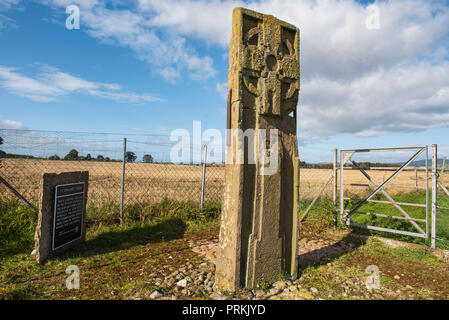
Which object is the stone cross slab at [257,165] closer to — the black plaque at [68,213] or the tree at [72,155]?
the black plaque at [68,213]

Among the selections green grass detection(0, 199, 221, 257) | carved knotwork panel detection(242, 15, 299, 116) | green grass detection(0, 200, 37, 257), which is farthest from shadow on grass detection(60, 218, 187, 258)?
carved knotwork panel detection(242, 15, 299, 116)

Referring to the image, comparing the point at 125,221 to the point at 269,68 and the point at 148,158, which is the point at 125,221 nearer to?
the point at 148,158

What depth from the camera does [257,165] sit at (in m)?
3.84

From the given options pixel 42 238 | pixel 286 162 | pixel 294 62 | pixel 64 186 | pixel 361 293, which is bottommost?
pixel 361 293

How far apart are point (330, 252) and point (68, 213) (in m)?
5.32

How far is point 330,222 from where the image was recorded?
720 cm

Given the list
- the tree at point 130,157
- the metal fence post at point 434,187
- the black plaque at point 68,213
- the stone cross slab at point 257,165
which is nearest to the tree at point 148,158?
the tree at point 130,157

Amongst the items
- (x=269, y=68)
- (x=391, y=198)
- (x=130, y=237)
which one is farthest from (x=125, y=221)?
(x=391, y=198)

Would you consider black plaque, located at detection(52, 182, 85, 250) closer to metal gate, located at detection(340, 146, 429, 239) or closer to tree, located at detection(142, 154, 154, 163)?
tree, located at detection(142, 154, 154, 163)

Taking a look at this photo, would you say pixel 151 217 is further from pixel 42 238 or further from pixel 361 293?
pixel 361 293

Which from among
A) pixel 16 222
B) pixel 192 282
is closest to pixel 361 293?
pixel 192 282

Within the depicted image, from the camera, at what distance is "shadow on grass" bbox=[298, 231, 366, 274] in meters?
4.87

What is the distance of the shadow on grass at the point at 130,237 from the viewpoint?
16.8 ft

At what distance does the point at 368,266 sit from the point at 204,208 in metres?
4.45
